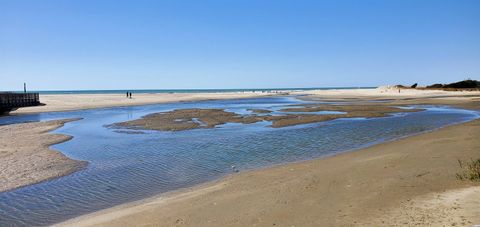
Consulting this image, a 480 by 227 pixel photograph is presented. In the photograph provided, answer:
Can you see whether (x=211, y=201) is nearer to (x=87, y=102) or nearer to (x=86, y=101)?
(x=87, y=102)

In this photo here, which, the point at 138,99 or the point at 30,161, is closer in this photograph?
the point at 30,161

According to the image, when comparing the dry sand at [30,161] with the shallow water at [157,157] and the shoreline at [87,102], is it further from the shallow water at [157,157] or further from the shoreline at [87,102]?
the shoreline at [87,102]

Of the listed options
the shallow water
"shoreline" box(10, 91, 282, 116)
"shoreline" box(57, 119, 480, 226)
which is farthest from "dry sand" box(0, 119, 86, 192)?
"shoreline" box(10, 91, 282, 116)

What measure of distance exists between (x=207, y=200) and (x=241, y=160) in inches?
208

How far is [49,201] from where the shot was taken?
9.19 meters

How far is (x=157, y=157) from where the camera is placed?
1440cm

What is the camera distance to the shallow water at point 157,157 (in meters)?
9.05

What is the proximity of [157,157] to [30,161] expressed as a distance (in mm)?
4687

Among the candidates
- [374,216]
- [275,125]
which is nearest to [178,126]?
[275,125]

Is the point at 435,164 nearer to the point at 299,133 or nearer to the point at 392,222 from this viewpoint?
the point at 392,222

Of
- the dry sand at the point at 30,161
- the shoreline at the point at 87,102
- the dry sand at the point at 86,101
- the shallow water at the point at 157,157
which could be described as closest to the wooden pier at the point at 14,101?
the shoreline at the point at 87,102

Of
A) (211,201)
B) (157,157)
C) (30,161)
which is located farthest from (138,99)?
(211,201)

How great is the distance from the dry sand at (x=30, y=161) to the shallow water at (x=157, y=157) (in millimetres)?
583

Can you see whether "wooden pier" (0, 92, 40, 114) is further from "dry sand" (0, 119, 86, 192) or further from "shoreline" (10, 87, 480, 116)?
"dry sand" (0, 119, 86, 192)
